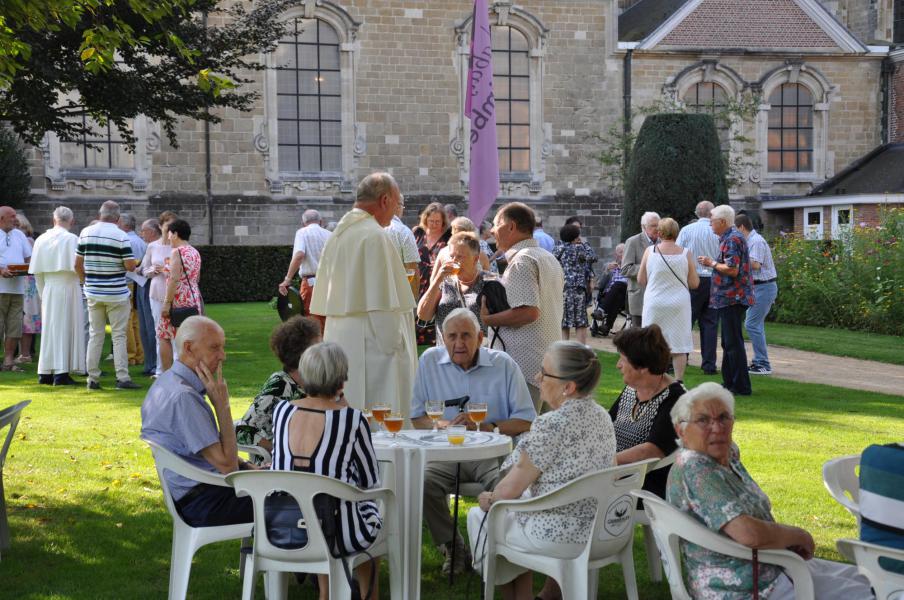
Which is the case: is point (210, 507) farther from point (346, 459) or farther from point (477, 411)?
point (477, 411)

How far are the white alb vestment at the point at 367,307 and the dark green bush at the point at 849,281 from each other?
511 inches

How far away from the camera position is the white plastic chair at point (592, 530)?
430cm

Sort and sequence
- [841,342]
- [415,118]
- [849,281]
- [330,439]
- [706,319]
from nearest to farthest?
[330,439] < [706,319] < [841,342] < [849,281] < [415,118]

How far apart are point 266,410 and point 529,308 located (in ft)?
6.71

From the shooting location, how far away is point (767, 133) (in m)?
29.6

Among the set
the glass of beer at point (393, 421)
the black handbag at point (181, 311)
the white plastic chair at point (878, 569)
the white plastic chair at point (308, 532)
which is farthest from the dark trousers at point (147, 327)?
the white plastic chair at point (878, 569)

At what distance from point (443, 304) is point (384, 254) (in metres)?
1.73

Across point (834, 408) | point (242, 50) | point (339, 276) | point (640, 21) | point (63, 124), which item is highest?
point (640, 21)

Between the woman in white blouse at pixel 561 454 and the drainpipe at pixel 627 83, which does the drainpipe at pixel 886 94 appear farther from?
the woman in white blouse at pixel 561 454

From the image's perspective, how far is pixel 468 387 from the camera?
231 inches

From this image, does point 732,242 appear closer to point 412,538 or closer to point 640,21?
point 412,538

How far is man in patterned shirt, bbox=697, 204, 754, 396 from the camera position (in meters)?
10.9

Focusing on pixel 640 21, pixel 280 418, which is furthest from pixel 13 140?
pixel 280 418

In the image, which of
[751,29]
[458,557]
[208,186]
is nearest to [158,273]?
[458,557]
